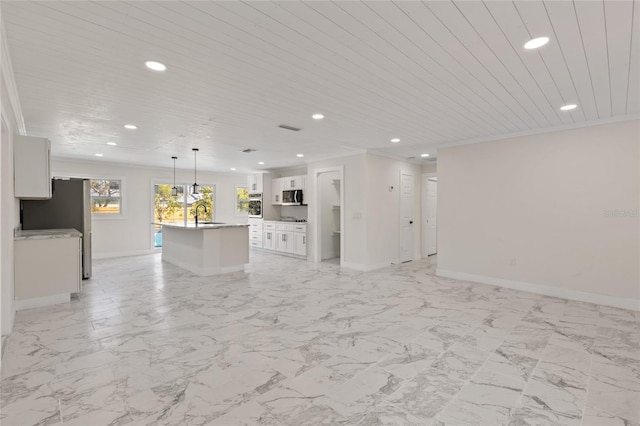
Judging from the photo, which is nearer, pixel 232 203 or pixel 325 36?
pixel 325 36

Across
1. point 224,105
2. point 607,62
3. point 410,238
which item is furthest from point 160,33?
point 410,238

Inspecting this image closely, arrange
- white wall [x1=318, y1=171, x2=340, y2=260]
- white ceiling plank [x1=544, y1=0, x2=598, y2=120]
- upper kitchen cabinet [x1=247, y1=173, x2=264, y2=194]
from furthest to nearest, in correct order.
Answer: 1. upper kitchen cabinet [x1=247, y1=173, x2=264, y2=194]
2. white wall [x1=318, y1=171, x2=340, y2=260]
3. white ceiling plank [x1=544, y1=0, x2=598, y2=120]

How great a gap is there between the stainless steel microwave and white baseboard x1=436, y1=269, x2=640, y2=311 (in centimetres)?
400

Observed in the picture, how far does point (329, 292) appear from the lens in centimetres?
470

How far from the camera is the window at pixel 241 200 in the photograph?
10.5 m

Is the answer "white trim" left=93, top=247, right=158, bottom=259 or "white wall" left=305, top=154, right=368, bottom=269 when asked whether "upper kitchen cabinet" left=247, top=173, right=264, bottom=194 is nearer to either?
"white wall" left=305, top=154, right=368, bottom=269

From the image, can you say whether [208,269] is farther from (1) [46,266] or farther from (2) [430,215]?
(2) [430,215]

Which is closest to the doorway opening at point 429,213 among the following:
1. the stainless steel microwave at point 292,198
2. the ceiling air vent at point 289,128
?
the stainless steel microwave at point 292,198

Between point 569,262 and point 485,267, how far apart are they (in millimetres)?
1127

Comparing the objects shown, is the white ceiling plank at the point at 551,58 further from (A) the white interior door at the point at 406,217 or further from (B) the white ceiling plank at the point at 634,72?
(A) the white interior door at the point at 406,217

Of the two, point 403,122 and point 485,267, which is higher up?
point 403,122

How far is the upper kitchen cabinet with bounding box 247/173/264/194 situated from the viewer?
910cm

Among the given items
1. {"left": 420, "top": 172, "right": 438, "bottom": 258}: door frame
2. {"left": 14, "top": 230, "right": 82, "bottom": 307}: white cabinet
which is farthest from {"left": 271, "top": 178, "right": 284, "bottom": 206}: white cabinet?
{"left": 14, "top": 230, "right": 82, "bottom": 307}: white cabinet

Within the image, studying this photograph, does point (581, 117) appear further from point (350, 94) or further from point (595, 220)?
point (350, 94)
